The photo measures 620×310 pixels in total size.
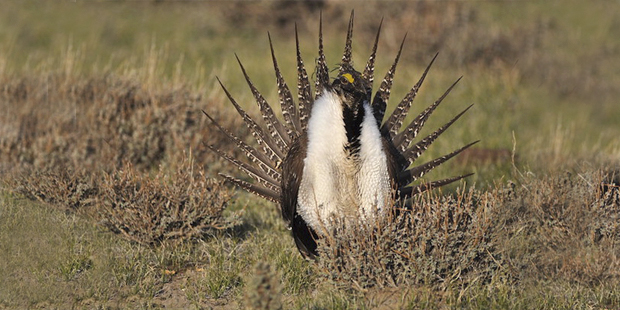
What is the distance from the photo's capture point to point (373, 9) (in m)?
11.0

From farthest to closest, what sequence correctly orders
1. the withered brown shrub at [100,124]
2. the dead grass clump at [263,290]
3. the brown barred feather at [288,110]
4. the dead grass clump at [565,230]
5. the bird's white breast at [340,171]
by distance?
the withered brown shrub at [100,124] → the brown barred feather at [288,110] → the dead grass clump at [565,230] → the bird's white breast at [340,171] → the dead grass clump at [263,290]

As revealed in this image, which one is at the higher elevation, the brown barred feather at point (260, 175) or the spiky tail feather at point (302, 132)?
the spiky tail feather at point (302, 132)

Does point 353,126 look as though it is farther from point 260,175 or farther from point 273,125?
point 260,175

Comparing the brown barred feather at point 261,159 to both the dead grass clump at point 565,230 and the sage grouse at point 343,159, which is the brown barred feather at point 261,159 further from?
the dead grass clump at point 565,230

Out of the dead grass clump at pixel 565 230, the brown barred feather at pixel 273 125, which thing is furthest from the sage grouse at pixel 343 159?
the dead grass clump at pixel 565 230

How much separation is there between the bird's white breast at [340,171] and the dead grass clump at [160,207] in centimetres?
82

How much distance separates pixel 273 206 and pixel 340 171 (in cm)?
165

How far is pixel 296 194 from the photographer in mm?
4020

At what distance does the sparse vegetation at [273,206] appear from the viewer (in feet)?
12.5

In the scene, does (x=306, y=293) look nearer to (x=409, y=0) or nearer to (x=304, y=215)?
(x=304, y=215)


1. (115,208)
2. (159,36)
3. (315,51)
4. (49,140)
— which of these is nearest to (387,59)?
(315,51)

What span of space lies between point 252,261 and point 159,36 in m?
7.37

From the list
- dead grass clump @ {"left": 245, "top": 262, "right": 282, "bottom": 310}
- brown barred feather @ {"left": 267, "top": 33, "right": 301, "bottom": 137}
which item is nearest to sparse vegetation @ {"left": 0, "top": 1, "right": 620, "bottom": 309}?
dead grass clump @ {"left": 245, "top": 262, "right": 282, "bottom": 310}

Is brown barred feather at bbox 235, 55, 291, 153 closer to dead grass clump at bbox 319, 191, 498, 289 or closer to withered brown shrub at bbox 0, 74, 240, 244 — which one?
withered brown shrub at bbox 0, 74, 240, 244
